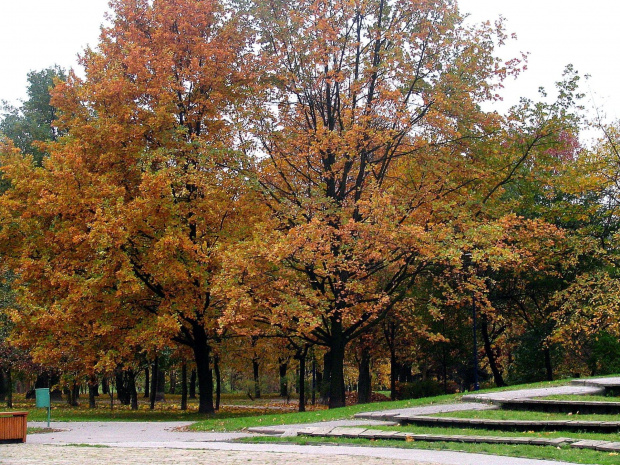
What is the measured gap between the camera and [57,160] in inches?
875

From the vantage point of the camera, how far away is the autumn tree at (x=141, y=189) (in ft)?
68.0

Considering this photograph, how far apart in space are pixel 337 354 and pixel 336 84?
376 inches

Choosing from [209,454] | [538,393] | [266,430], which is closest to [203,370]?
[266,430]

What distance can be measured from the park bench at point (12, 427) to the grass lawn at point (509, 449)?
5998 millimetres

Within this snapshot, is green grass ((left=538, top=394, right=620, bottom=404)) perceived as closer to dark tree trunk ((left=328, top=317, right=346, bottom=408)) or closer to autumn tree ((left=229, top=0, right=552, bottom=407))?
autumn tree ((left=229, top=0, right=552, bottom=407))

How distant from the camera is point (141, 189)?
819 inches

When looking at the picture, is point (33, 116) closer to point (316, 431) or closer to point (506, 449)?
point (316, 431)

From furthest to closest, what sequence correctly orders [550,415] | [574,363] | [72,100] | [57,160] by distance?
[574,363] < [72,100] < [57,160] < [550,415]

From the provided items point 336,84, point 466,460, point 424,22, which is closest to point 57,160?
point 336,84

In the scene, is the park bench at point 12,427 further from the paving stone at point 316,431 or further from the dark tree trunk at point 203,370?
the dark tree trunk at point 203,370

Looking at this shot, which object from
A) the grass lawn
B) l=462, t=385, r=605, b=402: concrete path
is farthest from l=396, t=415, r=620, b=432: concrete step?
l=462, t=385, r=605, b=402: concrete path

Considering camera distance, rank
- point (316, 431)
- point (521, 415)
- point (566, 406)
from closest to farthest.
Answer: point (316, 431), point (521, 415), point (566, 406)

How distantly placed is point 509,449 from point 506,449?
4cm

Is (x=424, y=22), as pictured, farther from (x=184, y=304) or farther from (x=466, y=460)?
(x=466, y=460)
